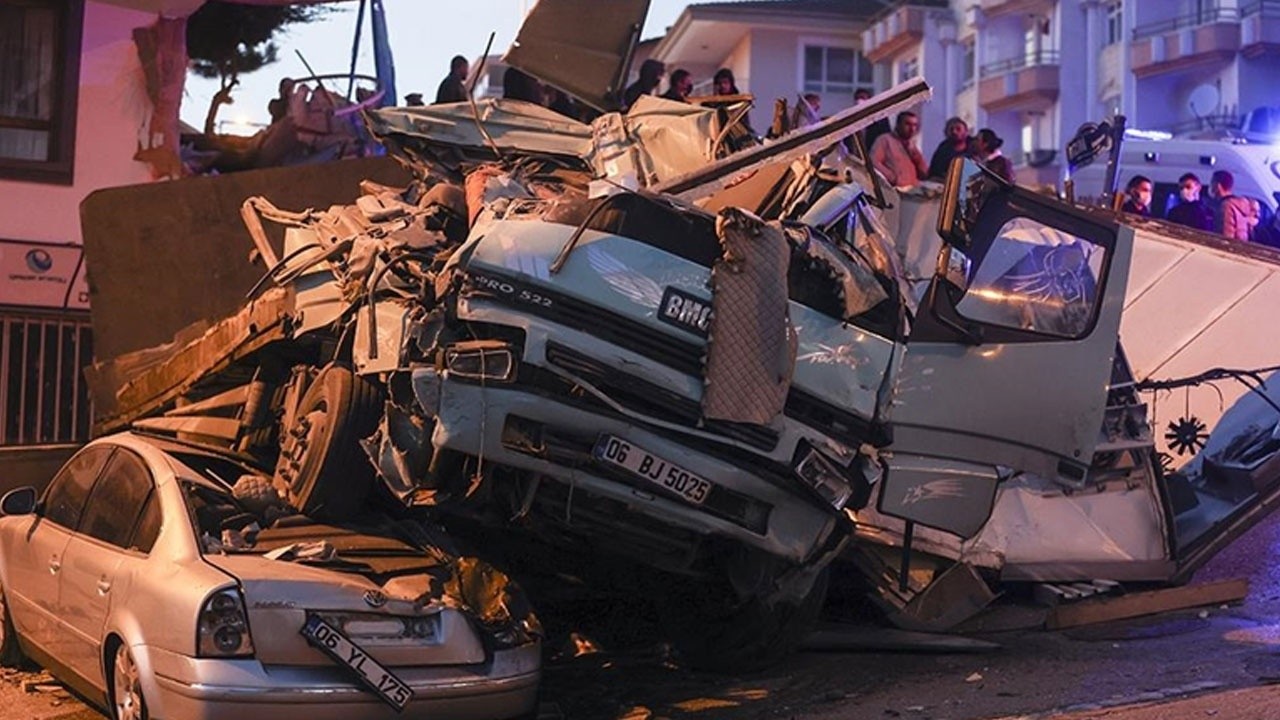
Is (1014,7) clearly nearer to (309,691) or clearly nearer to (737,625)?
(737,625)

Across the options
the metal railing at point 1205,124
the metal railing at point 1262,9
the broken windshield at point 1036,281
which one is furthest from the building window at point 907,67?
the broken windshield at point 1036,281

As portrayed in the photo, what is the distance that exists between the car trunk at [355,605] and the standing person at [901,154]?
811 cm

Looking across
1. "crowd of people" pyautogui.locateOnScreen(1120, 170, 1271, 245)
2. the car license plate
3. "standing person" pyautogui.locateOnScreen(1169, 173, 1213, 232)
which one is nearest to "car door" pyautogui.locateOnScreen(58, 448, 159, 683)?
the car license plate

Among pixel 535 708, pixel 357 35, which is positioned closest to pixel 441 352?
pixel 535 708

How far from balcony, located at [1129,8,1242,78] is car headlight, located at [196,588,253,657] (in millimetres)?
43189

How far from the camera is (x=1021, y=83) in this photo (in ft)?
167

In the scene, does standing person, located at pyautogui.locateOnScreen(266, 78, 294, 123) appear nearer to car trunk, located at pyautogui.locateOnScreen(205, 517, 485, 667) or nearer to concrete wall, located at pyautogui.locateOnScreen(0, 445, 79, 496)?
concrete wall, located at pyautogui.locateOnScreen(0, 445, 79, 496)

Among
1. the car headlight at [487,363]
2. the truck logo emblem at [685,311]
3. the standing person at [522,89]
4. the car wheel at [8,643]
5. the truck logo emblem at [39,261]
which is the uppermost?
the standing person at [522,89]

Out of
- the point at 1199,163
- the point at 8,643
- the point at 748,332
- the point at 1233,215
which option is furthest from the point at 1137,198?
the point at 8,643

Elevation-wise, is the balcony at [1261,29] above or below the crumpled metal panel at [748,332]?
above

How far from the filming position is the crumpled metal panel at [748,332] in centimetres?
770

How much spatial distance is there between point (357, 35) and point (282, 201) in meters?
4.73

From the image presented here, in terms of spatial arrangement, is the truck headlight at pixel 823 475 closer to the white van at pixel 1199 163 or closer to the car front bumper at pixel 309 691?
the car front bumper at pixel 309 691

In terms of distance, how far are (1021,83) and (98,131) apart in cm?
3792
